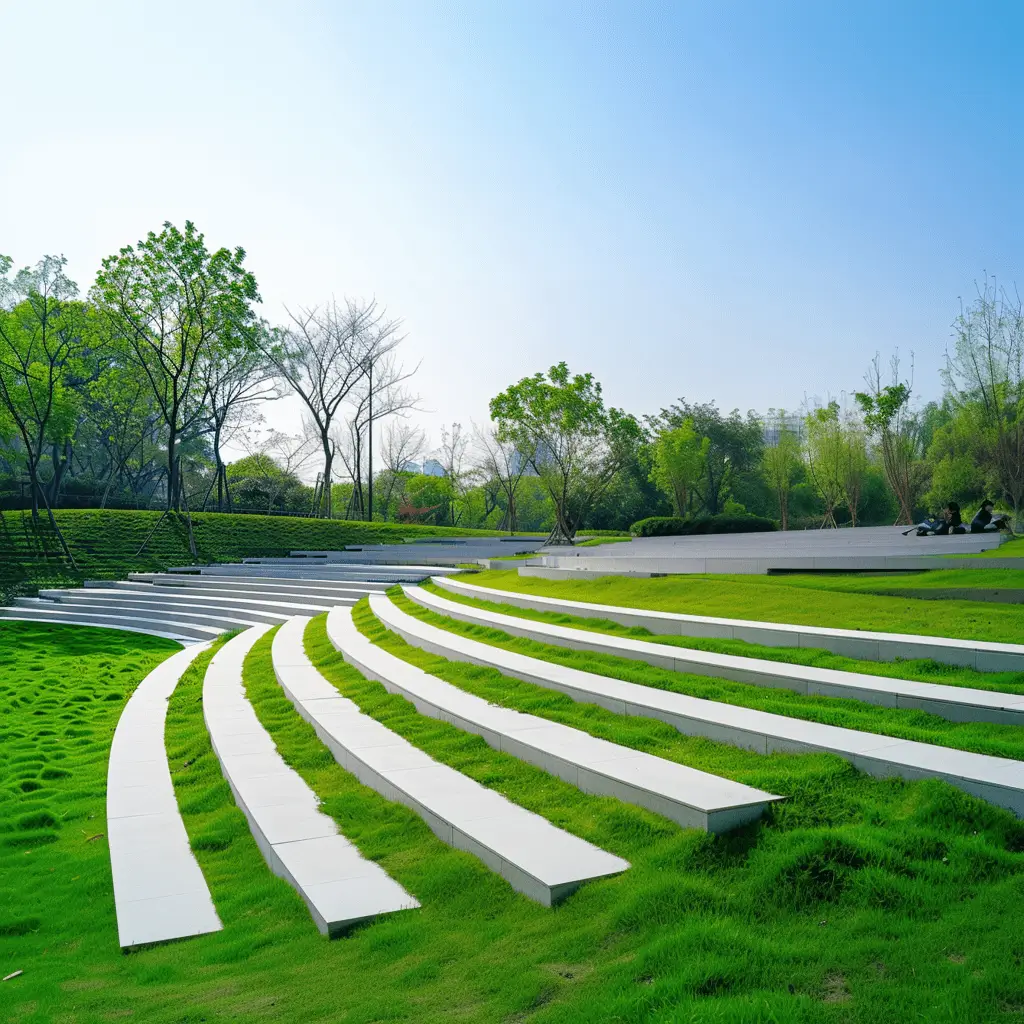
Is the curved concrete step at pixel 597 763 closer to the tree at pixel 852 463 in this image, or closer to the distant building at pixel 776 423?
the tree at pixel 852 463

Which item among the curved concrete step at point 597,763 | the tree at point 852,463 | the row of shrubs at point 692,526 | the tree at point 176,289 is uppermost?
the tree at point 176,289

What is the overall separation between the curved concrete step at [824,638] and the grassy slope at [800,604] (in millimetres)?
277

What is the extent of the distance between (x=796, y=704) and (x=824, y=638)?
1.37 meters

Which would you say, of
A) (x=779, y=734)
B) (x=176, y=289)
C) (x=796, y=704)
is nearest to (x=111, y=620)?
(x=176, y=289)

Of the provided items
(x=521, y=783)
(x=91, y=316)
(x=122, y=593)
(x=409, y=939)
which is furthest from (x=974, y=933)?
(x=91, y=316)

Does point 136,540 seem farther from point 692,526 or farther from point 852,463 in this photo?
point 852,463

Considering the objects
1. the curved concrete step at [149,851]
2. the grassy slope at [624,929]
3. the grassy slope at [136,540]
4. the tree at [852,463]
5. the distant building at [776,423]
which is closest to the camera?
the grassy slope at [624,929]

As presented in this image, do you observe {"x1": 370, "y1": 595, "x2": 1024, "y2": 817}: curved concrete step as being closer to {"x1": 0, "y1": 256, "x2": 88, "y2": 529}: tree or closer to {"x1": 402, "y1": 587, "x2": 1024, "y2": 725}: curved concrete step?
{"x1": 402, "y1": 587, "x2": 1024, "y2": 725}: curved concrete step

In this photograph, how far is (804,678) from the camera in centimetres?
477

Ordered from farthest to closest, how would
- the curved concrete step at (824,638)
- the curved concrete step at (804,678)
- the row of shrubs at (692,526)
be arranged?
the row of shrubs at (692,526) < the curved concrete step at (824,638) < the curved concrete step at (804,678)

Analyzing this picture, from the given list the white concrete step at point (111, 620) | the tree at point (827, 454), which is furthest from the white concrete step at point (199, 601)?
the tree at point (827, 454)

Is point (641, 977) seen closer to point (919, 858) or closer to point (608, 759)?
point (919, 858)

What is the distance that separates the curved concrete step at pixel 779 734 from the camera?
312 centimetres

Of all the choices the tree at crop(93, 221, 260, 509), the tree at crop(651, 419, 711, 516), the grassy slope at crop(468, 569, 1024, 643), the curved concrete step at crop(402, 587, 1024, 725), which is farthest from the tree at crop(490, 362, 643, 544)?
the curved concrete step at crop(402, 587, 1024, 725)
